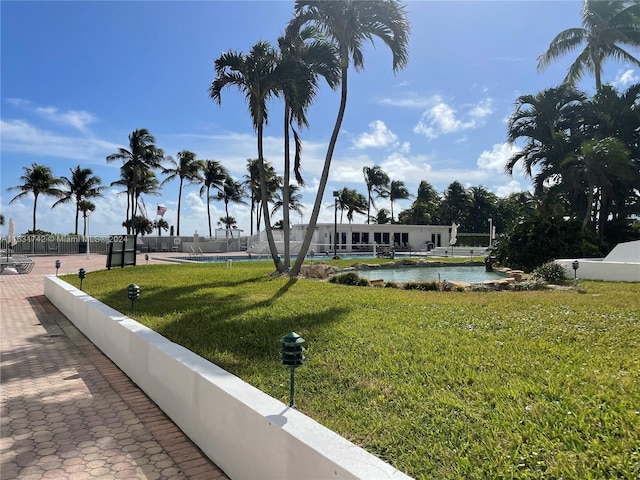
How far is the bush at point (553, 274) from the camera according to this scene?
35.4 feet

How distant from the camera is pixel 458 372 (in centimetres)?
340

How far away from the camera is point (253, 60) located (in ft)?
39.7

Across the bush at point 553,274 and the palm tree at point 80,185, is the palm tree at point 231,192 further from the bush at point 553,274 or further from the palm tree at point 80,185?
the bush at point 553,274

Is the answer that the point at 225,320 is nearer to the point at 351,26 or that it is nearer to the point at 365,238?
the point at 351,26

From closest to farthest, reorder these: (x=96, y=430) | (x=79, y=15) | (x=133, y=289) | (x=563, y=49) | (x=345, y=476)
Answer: (x=345, y=476)
(x=96, y=430)
(x=133, y=289)
(x=79, y=15)
(x=563, y=49)

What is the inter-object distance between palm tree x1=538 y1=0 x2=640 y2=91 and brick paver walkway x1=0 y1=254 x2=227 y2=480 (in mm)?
23954

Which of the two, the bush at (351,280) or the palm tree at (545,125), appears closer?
the bush at (351,280)

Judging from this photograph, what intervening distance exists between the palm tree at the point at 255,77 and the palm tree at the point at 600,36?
647 inches

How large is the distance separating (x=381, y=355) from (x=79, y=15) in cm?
1056

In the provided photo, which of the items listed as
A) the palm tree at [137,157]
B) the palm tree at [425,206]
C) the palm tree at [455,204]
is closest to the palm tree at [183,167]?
the palm tree at [137,157]

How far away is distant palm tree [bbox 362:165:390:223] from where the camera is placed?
51344 mm

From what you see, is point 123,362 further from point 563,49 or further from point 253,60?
point 563,49

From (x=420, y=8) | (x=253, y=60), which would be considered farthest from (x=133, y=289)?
(x=420, y=8)

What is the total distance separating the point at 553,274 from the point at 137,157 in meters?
36.3
